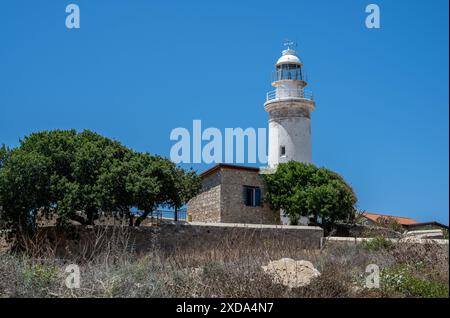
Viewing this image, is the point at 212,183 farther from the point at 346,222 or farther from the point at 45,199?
the point at 45,199

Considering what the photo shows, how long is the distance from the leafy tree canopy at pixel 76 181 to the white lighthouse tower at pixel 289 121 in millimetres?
11231

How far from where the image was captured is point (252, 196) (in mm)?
32844

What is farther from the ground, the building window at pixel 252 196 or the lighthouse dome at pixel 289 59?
the lighthouse dome at pixel 289 59

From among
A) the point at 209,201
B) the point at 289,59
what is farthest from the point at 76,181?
the point at 289,59

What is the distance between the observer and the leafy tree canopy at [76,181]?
2270 centimetres

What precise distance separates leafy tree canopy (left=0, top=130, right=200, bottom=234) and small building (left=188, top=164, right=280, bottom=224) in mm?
6412

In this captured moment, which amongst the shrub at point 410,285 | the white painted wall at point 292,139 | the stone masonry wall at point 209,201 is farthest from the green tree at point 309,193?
the shrub at point 410,285

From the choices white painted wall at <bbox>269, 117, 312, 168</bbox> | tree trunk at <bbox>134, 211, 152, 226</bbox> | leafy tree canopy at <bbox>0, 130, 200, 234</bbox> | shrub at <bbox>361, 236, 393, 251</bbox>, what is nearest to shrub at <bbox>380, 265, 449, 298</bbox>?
shrub at <bbox>361, 236, 393, 251</bbox>

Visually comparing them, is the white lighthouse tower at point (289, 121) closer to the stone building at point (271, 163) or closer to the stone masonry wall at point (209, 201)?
the stone building at point (271, 163)

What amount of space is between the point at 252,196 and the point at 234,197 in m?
1.30
